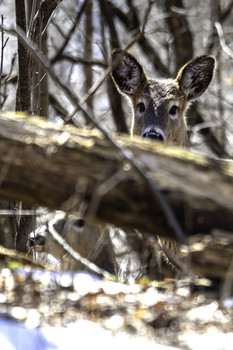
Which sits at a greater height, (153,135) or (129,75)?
(129,75)

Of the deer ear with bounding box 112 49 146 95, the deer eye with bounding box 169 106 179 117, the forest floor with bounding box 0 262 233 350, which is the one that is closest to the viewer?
the forest floor with bounding box 0 262 233 350

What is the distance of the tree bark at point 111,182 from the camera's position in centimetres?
486

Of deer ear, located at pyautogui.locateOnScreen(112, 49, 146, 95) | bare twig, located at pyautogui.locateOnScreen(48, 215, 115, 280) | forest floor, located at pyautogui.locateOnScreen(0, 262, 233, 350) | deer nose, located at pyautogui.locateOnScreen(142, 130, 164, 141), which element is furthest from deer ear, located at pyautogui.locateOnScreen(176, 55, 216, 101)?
forest floor, located at pyautogui.locateOnScreen(0, 262, 233, 350)

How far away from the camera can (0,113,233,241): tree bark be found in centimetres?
486

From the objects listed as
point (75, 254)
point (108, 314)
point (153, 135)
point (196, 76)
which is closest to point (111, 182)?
point (108, 314)

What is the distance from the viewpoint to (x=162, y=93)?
32.3ft

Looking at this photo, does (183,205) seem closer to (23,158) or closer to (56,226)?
(23,158)

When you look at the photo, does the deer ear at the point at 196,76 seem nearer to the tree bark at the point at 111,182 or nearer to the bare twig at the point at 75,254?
the bare twig at the point at 75,254

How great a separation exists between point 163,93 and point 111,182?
5108 millimetres

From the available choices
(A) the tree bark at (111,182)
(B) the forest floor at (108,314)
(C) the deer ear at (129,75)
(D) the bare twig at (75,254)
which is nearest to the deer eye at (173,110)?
(C) the deer ear at (129,75)

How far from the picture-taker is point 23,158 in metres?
4.96

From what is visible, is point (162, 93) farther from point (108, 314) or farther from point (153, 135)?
point (108, 314)

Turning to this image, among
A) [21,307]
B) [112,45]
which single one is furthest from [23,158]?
[112,45]

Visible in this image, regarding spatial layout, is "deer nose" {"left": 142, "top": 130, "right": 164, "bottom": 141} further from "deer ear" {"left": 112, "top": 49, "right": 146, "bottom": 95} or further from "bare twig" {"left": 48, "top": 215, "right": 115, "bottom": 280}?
"bare twig" {"left": 48, "top": 215, "right": 115, "bottom": 280}
